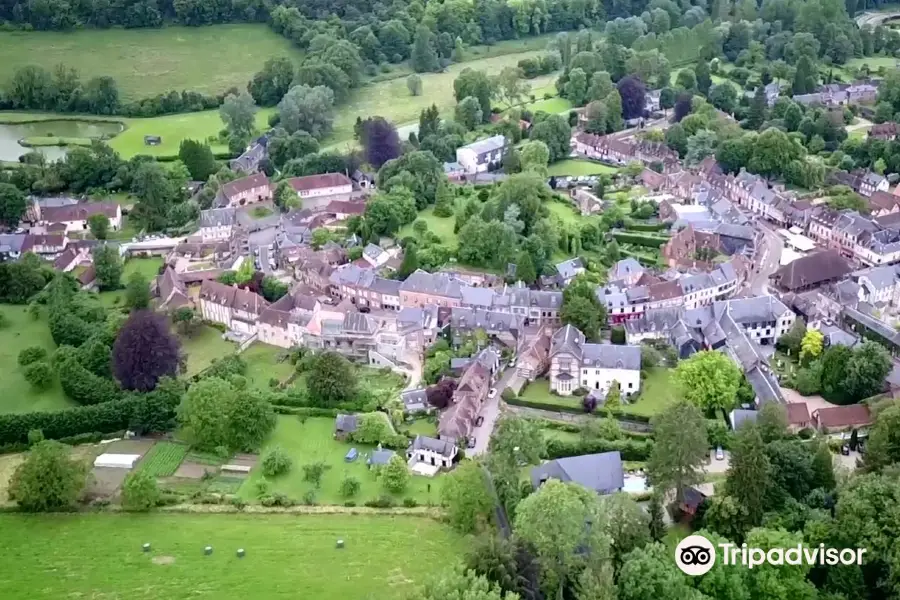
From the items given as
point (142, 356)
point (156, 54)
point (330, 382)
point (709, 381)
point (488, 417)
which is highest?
point (156, 54)

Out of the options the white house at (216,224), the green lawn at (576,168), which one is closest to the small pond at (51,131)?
the white house at (216,224)

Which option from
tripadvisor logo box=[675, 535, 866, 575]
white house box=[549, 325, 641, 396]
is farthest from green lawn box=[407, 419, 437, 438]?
Answer: tripadvisor logo box=[675, 535, 866, 575]

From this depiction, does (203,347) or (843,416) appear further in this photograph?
(203,347)

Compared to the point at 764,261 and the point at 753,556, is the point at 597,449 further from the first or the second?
the point at 764,261

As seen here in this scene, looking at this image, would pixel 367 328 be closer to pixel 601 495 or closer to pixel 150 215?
pixel 601 495

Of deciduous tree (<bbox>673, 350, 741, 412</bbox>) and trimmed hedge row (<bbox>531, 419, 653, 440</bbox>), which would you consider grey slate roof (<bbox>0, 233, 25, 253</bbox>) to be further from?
deciduous tree (<bbox>673, 350, 741, 412</bbox>)

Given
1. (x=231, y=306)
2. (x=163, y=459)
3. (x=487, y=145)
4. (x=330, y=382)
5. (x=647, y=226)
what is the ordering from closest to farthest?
1. (x=163, y=459)
2. (x=330, y=382)
3. (x=231, y=306)
4. (x=647, y=226)
5. (x=487, y=145)

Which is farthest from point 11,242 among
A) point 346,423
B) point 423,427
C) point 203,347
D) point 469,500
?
point 469,500
